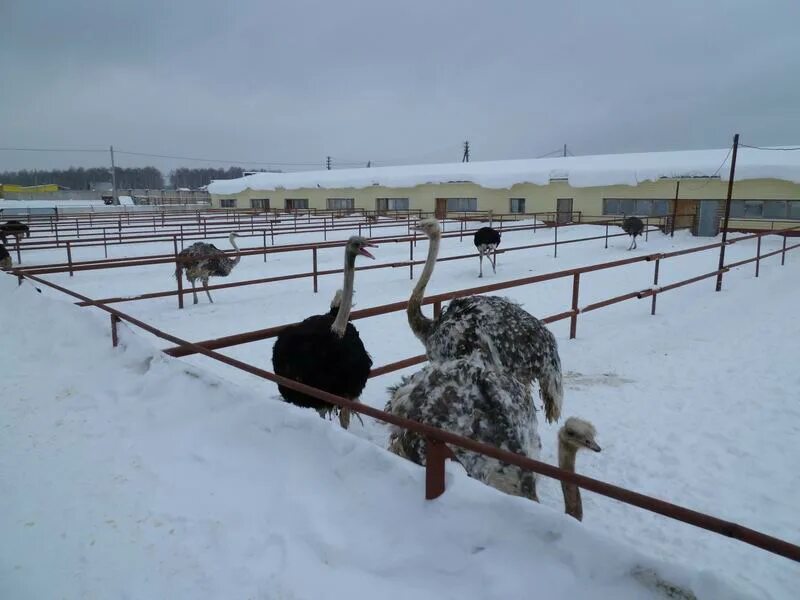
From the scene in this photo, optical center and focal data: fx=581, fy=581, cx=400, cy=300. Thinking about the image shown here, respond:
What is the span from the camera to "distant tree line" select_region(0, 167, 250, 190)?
108688 millimetres

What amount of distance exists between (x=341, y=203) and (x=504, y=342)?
32915 mm

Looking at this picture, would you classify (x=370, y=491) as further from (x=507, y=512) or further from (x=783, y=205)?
(x=783, y=205)

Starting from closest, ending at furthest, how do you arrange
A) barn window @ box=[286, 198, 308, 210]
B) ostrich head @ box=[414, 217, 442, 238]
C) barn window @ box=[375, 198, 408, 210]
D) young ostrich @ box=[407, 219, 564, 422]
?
1. young ostrich @ box=[407, 219, 564, 422]
2. ostrich head @ box=[414, 217, 442, 238]
3. barn window @ box=[375, 198, 408, 210]
4. barn window @ box=[286, 198, 308, 210]

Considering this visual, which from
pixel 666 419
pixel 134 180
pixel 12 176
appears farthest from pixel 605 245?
pixel 12 176

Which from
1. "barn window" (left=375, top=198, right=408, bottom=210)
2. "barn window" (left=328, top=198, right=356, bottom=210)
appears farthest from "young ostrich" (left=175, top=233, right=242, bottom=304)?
"barn window" (left=328, top=198, right=356, bottom=210)

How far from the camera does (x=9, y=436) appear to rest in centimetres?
298

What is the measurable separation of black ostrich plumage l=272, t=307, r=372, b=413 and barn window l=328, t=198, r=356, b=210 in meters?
31.9

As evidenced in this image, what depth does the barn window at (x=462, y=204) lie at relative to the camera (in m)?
30.2

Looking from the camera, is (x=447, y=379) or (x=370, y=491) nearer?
(x=370, y=491)

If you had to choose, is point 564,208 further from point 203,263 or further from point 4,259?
point 4,259

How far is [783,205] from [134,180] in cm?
11145

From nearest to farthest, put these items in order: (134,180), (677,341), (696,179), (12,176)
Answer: (677,341), (696,179), (134,180), (12,176)

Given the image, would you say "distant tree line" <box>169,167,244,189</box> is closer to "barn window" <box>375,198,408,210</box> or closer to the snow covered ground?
"barn window" <box>375,198,408,210</box>

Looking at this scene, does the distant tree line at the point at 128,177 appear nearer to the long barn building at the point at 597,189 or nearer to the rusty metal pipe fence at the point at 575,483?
the long barn building at the point at 597,189
